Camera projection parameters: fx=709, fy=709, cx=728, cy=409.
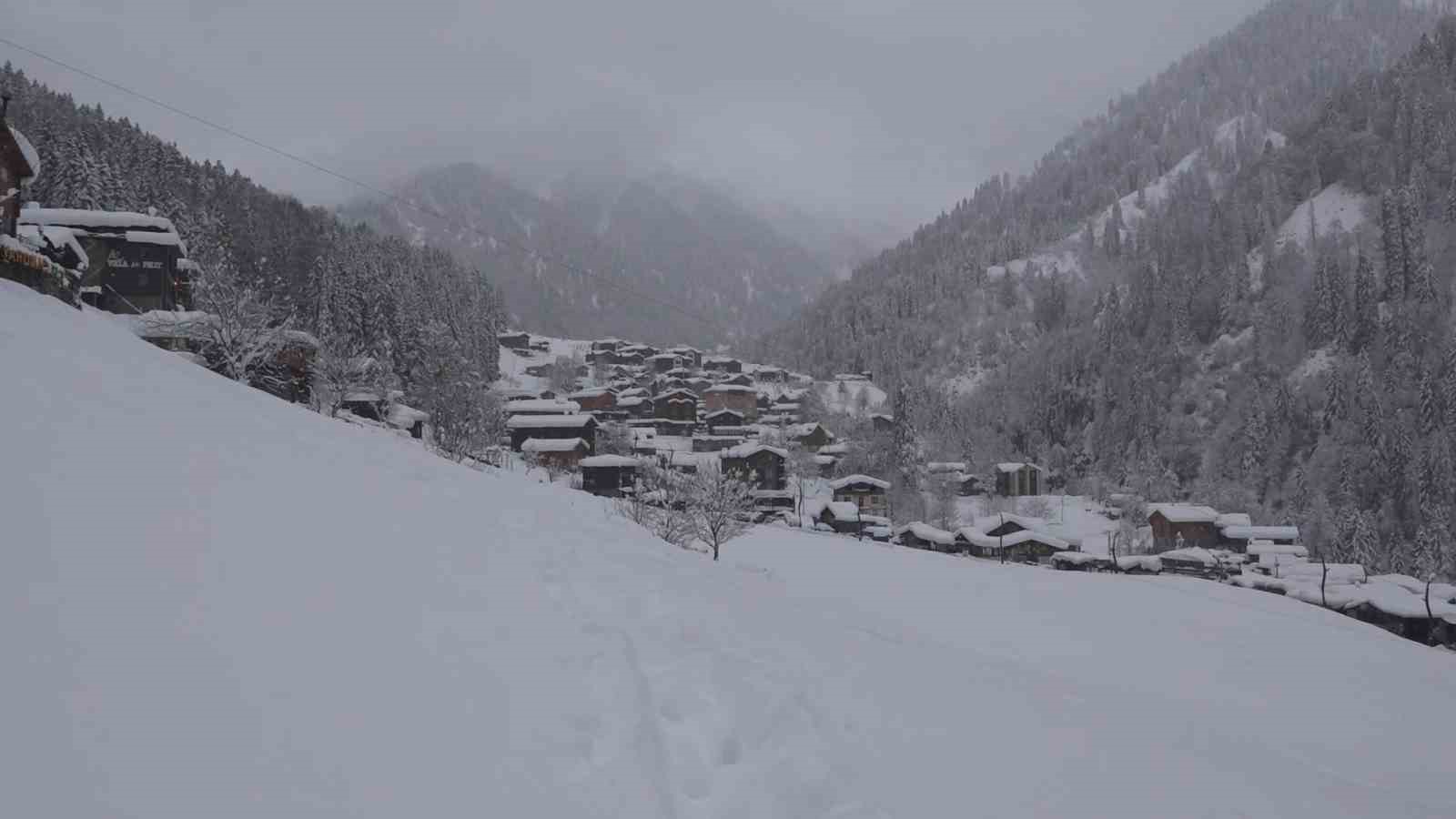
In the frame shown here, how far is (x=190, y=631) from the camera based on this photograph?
4168 millimetres

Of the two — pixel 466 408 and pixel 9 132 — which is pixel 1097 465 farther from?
pixel 9 132

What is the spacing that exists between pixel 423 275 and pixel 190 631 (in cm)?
10651

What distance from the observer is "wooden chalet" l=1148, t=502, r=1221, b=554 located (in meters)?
66.4

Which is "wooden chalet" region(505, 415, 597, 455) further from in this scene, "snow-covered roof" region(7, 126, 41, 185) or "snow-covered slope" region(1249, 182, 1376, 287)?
"snow-covered slope" region(1249, 182, 1376, 287)

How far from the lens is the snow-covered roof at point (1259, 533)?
6375 centimetres

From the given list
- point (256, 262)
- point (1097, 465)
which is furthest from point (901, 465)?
point (256, 262)

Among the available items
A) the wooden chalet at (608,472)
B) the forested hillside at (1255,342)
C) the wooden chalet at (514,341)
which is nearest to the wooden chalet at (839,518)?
the wooden chalet at (608,472)

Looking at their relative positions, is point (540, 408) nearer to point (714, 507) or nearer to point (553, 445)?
point (553, 445)

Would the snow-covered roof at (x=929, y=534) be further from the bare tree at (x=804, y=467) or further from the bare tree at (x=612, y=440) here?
the bare tree at (x=612, y=440)

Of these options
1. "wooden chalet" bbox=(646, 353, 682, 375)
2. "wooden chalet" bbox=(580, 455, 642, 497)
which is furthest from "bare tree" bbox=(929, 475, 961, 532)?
"wooden chalet" bbox=(646, 353, 682, 375)

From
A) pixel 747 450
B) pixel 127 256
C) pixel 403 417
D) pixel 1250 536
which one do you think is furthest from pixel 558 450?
pixel 1250 536

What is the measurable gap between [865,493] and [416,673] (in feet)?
229

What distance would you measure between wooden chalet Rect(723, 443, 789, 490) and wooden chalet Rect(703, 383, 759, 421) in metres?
36.6

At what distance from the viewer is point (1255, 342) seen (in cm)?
10800
